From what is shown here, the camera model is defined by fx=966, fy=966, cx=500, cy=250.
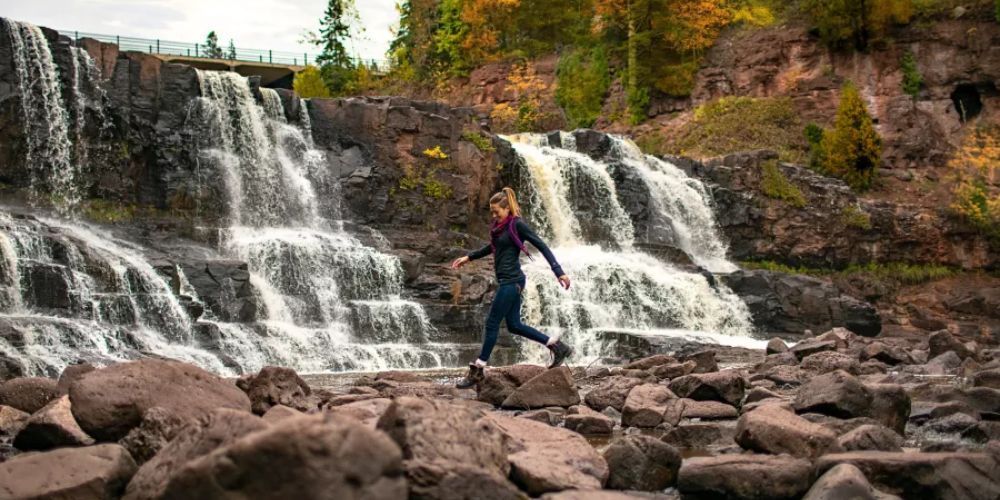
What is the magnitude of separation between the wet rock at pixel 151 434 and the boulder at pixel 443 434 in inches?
58.4

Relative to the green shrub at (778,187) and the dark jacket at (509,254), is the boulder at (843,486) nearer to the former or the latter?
the dark jacket at (509,254)

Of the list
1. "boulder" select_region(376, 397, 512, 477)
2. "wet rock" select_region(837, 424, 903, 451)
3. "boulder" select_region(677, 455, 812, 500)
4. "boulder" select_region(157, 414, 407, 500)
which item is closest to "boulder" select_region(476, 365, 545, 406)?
"wet rock" select_region(837, 424, 903, 451)

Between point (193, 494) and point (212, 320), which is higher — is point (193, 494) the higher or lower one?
the higher one

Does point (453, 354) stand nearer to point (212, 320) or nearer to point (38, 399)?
point (212, 320)

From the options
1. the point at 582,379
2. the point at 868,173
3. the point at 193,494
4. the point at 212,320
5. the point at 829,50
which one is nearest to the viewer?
the point at 193,494

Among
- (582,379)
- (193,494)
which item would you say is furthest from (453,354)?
(193,494)

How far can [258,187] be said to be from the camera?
2319 cm

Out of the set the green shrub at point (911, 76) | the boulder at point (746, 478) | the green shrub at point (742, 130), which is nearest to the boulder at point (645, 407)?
the boulder at point (746, 478)

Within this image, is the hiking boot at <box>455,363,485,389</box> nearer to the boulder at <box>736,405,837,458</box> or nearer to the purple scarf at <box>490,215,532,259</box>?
the purple scarf at <box>490,215,532,259</box>

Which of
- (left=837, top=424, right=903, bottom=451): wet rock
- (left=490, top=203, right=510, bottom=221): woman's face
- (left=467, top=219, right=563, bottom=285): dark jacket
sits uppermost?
(left=490, top=203, right=510, bottom=221): woman's face

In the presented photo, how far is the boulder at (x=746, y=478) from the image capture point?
5062 millimetres

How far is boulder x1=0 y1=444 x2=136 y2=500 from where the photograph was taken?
4.65 m

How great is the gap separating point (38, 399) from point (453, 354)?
404 inches

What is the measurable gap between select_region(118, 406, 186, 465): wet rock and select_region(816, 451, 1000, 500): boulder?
3629 millimetres
